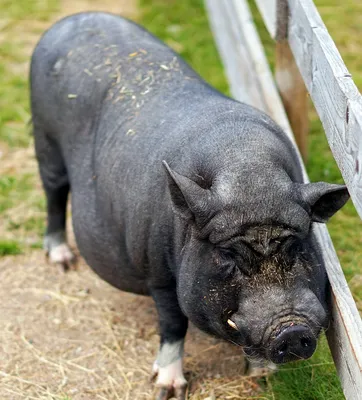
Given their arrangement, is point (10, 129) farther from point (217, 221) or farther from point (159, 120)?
point (217, 221)

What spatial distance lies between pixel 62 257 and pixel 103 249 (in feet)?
3.02

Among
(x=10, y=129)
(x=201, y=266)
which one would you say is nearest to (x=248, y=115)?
(x=201, y=266)

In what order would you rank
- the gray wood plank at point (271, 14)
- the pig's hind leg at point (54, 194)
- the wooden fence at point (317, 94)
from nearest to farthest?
the wooden fence at point (317, 94) < the gray wood plank at point (271, 14) < the pig's hind leg at point (54, 194)

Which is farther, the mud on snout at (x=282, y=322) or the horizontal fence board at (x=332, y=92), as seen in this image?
the mud on snout at (x=282, y=322)

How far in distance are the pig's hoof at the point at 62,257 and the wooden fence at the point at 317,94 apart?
1578mm

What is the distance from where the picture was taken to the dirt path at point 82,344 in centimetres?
461

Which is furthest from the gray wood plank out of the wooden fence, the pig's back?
the pig's back

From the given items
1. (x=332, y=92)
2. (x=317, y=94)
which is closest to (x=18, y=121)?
(x=317, y=94)

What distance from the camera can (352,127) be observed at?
3.41 m

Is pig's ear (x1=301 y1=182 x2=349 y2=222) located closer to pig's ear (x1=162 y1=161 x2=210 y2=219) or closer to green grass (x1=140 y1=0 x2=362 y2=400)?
pig's ear (x1=162 y1=161 x2=210 y2=219)

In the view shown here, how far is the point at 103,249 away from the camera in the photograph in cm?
494

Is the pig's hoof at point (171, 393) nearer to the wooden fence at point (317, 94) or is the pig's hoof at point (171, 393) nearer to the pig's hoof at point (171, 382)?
the pig's hoof at point (171, 382)

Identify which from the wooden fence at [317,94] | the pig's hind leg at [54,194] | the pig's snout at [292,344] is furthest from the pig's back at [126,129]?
the pig's snout at [292,344]

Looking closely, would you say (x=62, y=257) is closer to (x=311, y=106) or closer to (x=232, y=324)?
(x=232, y=324)
